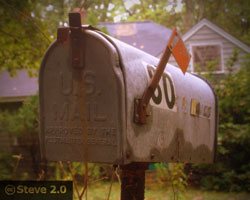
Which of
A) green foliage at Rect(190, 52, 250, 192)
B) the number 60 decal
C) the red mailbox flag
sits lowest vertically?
green foliage at Rect(190, 52, 250, 192)

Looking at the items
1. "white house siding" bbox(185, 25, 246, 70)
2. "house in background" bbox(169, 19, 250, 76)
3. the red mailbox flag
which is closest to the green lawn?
the red mailbox flag

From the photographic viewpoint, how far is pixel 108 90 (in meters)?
1.93

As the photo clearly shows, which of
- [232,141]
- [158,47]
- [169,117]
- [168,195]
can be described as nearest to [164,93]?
[169,117]

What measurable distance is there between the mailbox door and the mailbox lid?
0.25 feet

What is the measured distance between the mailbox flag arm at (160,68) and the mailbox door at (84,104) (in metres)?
0.16

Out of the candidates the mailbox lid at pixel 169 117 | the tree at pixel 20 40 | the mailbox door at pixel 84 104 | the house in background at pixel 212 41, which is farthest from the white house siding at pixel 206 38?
the mailbox door at pixel 84 104

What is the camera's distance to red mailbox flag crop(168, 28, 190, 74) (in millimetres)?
2209

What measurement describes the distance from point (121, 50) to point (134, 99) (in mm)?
285

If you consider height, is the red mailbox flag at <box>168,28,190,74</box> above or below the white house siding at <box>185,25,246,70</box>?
below

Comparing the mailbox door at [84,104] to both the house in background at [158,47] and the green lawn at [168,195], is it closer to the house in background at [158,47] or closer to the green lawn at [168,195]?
the green lawn at [168,195]

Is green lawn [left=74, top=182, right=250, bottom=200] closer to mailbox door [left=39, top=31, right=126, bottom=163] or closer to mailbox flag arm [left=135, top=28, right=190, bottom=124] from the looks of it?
mailbox flag arm [left=135, top=28, right=190, bottom=124]

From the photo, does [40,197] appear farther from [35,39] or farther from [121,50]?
[35,39]

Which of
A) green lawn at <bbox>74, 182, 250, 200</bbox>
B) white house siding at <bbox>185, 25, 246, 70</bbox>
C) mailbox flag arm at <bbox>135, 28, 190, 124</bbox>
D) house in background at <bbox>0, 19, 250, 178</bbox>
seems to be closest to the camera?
mailbox flag arm at <bbox>135, 28, 190, 124</bbox>

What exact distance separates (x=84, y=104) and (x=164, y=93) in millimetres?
645
